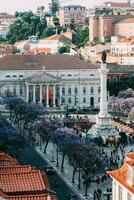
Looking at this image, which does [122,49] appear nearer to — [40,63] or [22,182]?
[40,63]

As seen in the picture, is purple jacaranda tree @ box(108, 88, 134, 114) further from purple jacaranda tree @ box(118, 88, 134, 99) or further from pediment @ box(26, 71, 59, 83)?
pediment @ box(26, 71, 59, 83)

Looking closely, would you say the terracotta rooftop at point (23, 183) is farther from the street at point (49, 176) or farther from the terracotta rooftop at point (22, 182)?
the street at point (49, 176)

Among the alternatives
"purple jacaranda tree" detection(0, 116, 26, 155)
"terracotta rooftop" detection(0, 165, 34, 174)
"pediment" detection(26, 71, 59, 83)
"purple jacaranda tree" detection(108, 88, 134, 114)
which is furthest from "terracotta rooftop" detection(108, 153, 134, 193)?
"pediment" detection(26, 71, 59, 83)

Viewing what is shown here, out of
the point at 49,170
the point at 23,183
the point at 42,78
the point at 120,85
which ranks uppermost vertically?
the point at 23,183

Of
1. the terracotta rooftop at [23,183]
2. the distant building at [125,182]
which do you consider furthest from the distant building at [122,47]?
the distant building at [125,182]

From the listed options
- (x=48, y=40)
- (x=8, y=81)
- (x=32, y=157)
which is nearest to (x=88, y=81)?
(x=8, y=81)

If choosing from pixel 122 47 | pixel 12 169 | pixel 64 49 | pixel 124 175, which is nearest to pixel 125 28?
pixel 122 47

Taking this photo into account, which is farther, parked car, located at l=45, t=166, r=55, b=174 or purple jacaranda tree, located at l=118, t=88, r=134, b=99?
purple jacaranda tree, located at l=118, t=88, r=134, b=99
